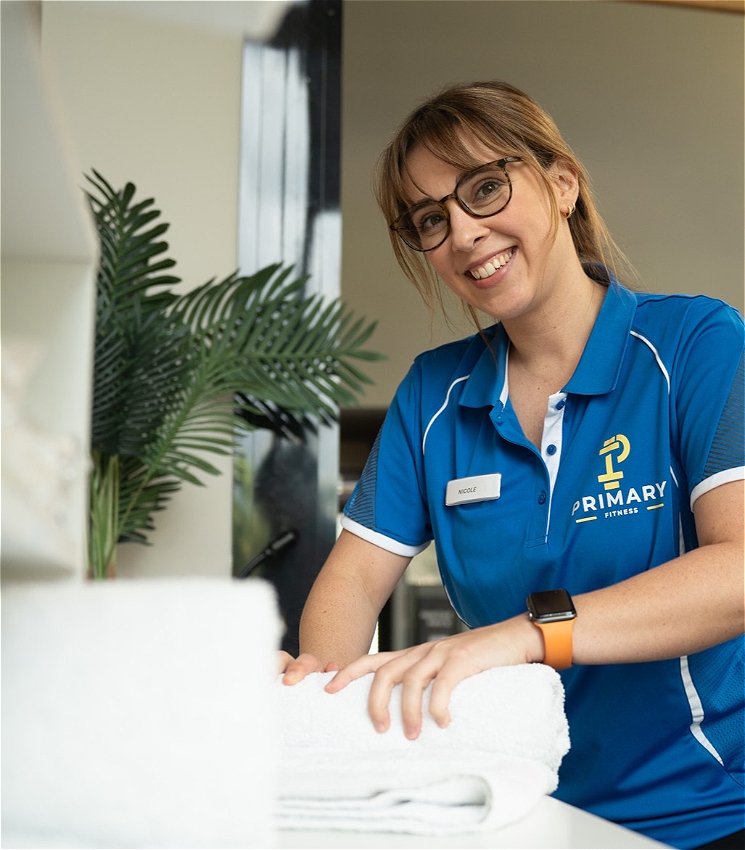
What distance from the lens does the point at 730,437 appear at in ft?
3.73

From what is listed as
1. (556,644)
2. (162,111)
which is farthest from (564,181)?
(162,111)

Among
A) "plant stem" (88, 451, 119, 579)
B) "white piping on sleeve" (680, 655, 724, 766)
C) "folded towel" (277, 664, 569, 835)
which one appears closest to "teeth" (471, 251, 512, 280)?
"white piping on sleeve" (680, 655, 724, 766)

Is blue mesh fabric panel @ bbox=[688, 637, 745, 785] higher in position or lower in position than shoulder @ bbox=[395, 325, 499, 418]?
lower

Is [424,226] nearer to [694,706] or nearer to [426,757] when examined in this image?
[694,706]

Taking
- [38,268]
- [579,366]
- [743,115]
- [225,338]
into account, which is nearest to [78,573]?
[38,268]

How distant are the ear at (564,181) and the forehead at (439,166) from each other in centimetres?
13

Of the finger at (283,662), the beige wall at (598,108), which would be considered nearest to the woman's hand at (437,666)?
the finger at (283,662)

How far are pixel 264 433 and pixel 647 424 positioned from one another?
1.37 m

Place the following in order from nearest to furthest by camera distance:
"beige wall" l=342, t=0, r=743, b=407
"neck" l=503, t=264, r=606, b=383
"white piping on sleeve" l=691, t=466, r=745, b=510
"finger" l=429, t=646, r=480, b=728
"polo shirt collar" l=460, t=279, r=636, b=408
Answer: "finger" l=429, t=646, r=480, b=728 → "white piping on sleeve" l=691, t=466, r=745, b=510 → "polo shirt collar" l=460, t=279, r=636, b=408 → "neck" l=503, t=264, r=606, b=383 → "beige wall" l=342, t=0, r=743, b=407

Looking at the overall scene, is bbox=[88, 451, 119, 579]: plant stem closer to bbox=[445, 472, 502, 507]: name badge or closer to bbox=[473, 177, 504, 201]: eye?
bbox=[445, 472, 502, 507]: name badge

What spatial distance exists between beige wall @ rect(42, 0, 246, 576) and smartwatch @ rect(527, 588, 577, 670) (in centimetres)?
176

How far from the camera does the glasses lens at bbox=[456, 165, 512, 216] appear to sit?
1.41m

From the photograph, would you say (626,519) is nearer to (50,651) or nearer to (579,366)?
(579,366)

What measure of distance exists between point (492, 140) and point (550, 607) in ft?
2.55
